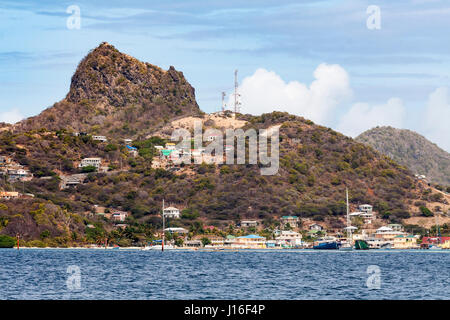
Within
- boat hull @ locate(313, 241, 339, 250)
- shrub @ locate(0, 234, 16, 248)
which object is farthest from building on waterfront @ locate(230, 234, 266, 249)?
shrub @ locate(0, 234, 16, 248)

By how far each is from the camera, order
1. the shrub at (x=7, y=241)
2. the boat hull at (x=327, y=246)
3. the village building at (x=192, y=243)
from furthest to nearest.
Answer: the village building at (x=192, y=243)
the boat hull at (x=327, y=246)
the shrub at (x=7, y=241)

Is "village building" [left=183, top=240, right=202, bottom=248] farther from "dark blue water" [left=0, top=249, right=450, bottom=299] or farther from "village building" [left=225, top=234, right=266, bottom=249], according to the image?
"dark blue water" [left=0, top=249, right=450, bottom=299]

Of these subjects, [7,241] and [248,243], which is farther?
[248,243]

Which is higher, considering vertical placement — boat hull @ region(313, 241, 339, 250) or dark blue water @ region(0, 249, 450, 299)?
boat hull @ region(313, 241, 339, 250)

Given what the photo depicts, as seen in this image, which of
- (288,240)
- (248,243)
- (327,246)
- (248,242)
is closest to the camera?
(327,246)

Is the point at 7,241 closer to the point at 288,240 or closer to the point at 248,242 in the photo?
the point at 248,242

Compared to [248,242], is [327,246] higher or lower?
lower

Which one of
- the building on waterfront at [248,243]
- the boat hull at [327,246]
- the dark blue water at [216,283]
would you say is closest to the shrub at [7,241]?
the building on waterfront at [248,243]

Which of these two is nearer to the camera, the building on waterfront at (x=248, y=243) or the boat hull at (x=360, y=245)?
the building on waterfront at (x=248, y=243)
